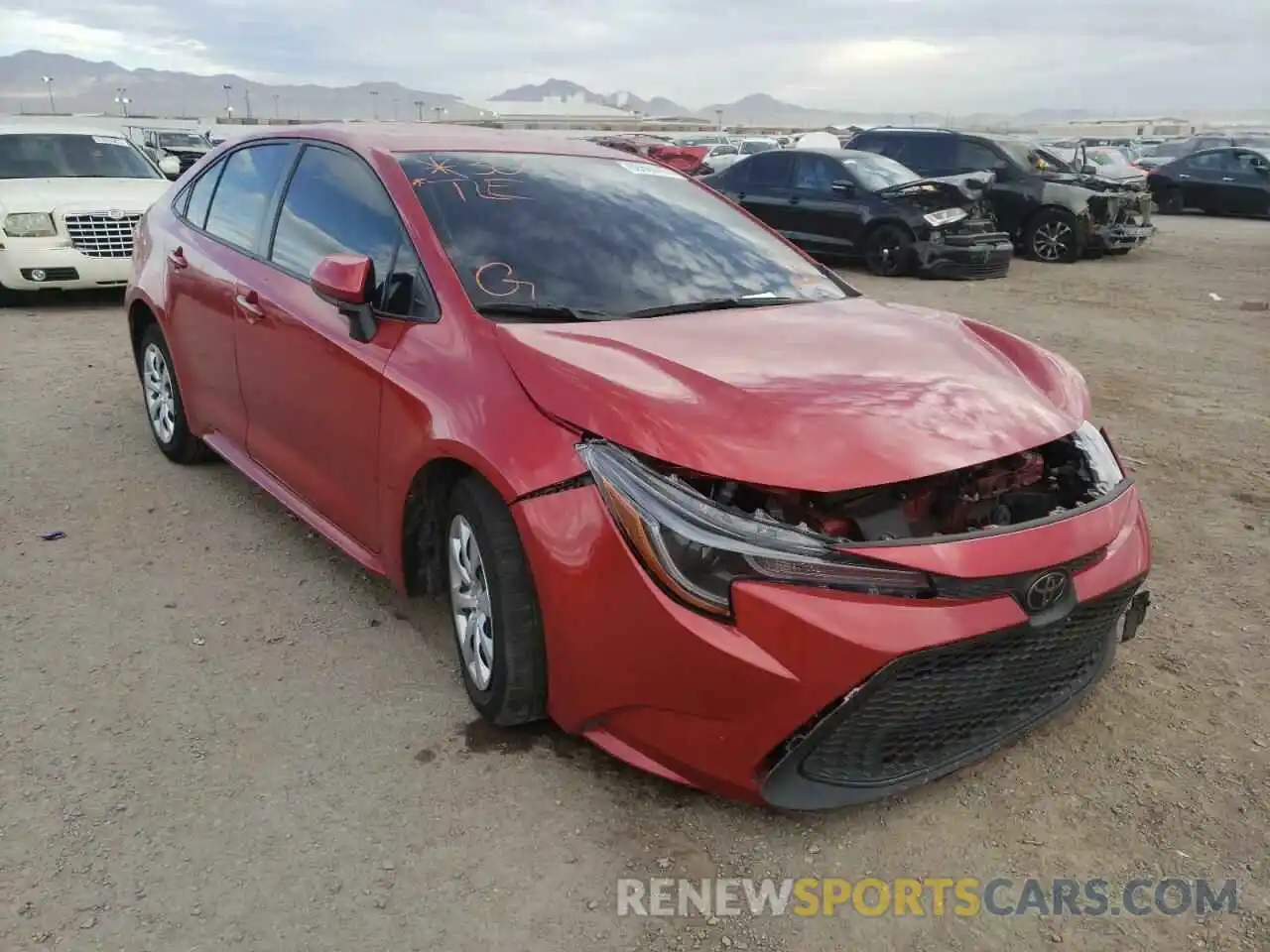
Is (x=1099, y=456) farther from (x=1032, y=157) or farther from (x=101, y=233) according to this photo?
(x=1032, y=157)

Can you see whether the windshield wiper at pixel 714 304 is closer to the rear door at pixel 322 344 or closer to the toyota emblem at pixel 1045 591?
the rear door at pixel 322 344

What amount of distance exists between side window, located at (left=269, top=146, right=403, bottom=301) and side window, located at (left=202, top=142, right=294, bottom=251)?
20 centimetres

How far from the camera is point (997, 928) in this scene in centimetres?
221

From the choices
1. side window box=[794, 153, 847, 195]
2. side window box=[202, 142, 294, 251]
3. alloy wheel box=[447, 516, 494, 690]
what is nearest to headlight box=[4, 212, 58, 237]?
side window box=[202, 142, 294, 251]

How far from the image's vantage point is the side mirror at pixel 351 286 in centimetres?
296

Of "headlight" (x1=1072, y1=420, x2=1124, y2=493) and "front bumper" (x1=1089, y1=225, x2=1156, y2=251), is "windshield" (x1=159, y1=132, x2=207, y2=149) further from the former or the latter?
"headlight" (x1=1072, y1=420, x2=1124, y2=493)

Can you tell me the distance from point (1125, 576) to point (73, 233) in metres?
9.02

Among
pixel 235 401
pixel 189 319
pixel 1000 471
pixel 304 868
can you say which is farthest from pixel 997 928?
pixel 189 319

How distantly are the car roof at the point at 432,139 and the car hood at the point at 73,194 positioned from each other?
5588 millimetres

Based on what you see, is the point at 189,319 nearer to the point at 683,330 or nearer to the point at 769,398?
the point at 683,330

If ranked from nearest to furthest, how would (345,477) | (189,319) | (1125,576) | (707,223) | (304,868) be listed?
(304,868) < (1125,576) < (345,477) < (707,223) < (189,319)

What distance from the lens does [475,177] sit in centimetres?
341

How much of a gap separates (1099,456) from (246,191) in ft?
11.1

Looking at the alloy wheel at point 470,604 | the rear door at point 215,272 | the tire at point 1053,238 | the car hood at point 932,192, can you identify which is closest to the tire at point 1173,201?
the tire at point 1053,238
